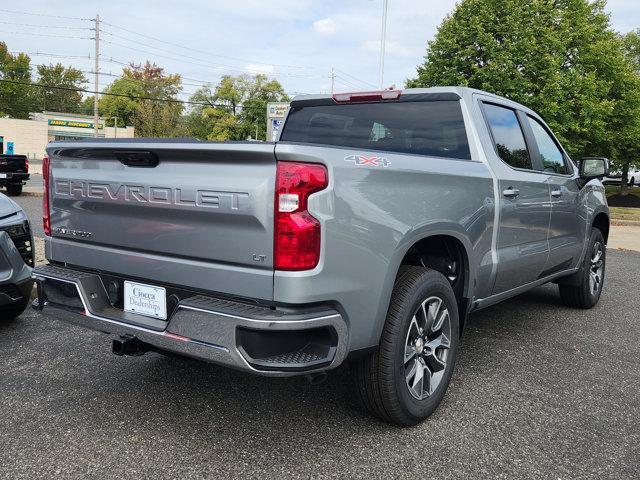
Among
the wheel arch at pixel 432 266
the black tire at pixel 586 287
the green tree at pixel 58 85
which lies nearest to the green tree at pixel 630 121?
the black tire at pixel 586 287

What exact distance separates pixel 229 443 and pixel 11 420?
1171 mm

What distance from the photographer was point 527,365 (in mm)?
3959

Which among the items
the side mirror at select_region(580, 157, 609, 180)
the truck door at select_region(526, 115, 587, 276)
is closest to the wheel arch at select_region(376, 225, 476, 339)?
the truck door at select_region(526, 115, 587, 276)

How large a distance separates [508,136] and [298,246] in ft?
8.15

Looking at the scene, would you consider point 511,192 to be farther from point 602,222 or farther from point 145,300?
point 602,222

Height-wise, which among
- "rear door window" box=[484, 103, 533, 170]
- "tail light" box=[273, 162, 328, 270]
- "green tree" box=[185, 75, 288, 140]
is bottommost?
"tail light" box=[273, 162, 328, 270]

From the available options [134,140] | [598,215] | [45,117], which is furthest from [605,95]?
[45,117]

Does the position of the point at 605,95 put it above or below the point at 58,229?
above

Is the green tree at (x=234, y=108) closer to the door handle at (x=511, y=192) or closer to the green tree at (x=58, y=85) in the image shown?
the green tree at (x=58, y=85)

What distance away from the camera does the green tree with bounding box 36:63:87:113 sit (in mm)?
90188

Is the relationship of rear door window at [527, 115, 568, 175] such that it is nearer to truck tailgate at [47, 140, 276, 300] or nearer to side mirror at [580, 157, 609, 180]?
side mirror at [580, 157, 609, 180]

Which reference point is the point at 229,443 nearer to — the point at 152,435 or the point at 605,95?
the point at 152,435

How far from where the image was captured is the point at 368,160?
100.0 inches

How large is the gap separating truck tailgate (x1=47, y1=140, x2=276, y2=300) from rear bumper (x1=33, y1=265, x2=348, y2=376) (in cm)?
11
